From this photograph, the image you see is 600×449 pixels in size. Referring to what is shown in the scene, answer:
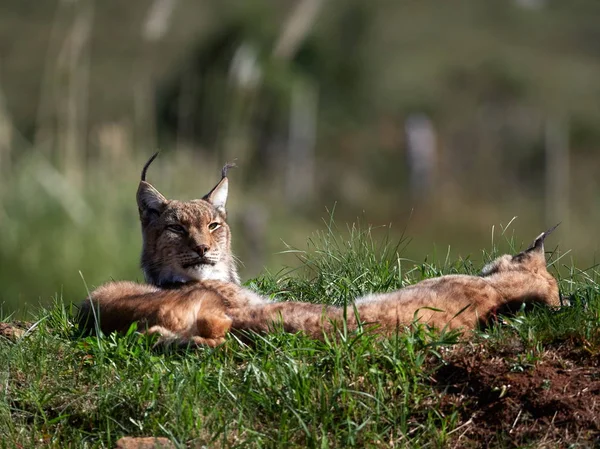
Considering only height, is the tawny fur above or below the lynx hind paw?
above

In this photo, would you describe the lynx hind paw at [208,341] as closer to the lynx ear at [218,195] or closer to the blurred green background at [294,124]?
the blurred green background at [294,124]

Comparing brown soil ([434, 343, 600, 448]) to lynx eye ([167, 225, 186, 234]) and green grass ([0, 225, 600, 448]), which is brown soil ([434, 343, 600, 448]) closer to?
green grass ([0, 225, 600, 448])

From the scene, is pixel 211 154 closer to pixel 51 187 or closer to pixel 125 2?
pixel 51 187

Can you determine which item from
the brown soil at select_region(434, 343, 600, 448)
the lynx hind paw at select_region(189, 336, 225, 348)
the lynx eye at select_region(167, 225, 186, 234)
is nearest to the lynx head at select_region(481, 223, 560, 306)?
the brown soil at select_region(434, 343, 600, 448)

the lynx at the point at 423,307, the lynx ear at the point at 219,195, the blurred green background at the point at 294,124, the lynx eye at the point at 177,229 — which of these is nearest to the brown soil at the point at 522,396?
the lynx at the point at 423,307

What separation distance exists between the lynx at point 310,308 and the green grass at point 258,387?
0.33 ft

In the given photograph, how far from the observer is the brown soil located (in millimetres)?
4441

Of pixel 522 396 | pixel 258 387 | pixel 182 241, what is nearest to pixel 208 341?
pixel 258 387

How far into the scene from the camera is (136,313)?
525 centimetres

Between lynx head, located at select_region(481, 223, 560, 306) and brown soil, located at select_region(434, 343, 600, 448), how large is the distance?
2.03 feet

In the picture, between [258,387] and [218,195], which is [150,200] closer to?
[218,195]

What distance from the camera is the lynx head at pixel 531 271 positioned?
18.0ft

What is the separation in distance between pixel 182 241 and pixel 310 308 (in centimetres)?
129

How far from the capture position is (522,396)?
4605 mm
